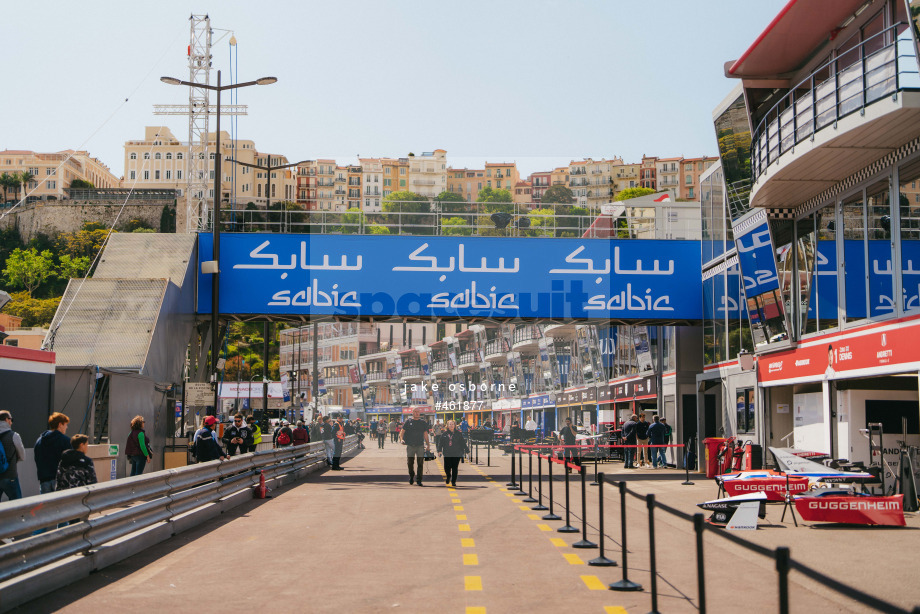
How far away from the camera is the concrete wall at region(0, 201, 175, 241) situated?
16925cm

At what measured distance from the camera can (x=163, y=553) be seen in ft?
39.0

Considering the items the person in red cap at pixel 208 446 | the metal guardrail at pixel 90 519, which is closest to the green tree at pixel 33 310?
the person in red cap at pixel 208 446

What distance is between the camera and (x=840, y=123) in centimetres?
1838

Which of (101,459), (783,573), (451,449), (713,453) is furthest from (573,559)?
(713,453)

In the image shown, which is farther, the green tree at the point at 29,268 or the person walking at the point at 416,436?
the green tree at the point at 29,268

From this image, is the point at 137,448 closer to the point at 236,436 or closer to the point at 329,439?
the point at 236,436

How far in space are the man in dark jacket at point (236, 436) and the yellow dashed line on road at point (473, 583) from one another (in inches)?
544

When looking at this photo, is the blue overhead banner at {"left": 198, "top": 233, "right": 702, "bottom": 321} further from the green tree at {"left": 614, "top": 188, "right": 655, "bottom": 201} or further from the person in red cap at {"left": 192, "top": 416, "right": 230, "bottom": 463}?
the green tree at {"left": 614, "top": 188, "right": 655, "bottom": 201}

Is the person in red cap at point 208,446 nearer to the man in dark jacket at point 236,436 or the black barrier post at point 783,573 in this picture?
the man in dark jacket at point 236,436

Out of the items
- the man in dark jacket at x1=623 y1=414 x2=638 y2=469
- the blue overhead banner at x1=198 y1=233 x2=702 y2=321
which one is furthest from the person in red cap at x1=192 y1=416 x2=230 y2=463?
the man in dark jacket at x1=623 y1=414 x2=638 y2=469

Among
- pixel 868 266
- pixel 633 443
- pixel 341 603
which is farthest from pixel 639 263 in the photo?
pixel 341 603

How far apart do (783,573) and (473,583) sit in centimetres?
538

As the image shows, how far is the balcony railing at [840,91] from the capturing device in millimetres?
17078

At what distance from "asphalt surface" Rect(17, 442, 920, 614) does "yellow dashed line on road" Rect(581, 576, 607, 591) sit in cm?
2
